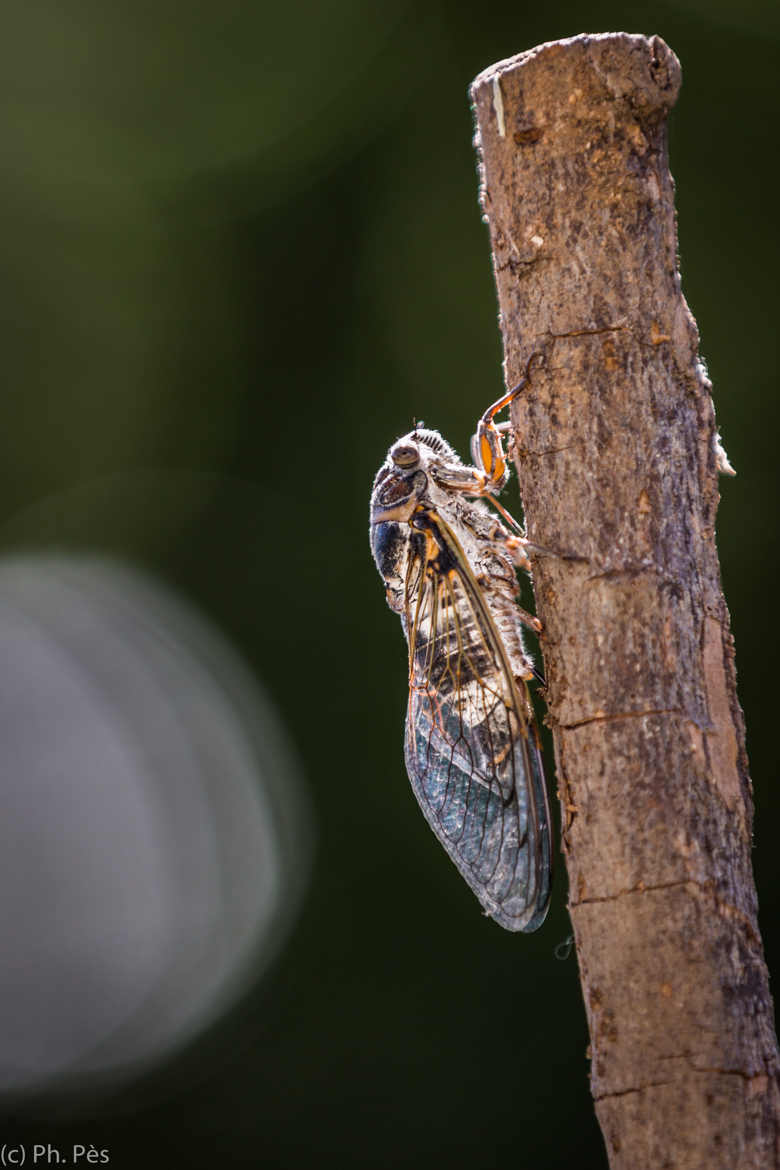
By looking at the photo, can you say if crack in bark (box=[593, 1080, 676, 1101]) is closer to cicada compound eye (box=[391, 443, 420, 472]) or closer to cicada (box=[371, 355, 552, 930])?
cicada (box=[371, 355, 552, 930])

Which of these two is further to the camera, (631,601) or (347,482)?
(347,482)

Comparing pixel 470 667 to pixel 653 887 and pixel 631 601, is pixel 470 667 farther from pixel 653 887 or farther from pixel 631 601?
pixel 653 887

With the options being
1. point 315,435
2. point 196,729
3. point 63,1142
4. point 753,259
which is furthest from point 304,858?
point 753,259

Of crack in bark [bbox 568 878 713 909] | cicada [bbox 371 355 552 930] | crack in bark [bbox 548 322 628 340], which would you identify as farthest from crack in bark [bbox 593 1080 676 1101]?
crack in bark [bbox 548 322 628 340]

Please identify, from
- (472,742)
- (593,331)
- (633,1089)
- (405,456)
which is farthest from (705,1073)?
(405,456)

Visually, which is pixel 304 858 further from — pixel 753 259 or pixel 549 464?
pixel 753 259

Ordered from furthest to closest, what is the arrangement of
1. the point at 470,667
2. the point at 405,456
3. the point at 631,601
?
the point at 405,456 < the point at 470,667 < the point at 631,601
